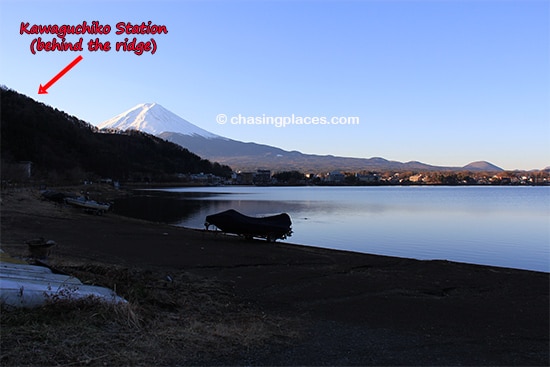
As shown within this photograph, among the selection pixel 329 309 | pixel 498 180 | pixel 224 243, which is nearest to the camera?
pixel 329 309

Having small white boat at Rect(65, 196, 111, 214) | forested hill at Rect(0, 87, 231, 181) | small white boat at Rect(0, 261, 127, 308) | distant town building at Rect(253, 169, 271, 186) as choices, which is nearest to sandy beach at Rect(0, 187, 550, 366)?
small white boat at Rect(0, 261, 127, 308)

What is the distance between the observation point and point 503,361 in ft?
15.2

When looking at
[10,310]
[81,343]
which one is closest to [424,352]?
[81,343]

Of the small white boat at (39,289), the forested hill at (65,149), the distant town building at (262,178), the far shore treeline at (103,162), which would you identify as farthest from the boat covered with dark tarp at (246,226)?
the distant town building at (262,178)

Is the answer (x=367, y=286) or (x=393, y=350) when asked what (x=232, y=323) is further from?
(x=367, y=286)

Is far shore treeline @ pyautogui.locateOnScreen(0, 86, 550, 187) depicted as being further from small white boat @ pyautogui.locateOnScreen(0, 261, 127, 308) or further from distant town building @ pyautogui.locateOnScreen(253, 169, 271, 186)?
small white boat @ pyautogui.locateOnScreen(0, 261, 127, 308)

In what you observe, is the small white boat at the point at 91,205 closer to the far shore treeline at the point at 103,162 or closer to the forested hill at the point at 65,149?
the far shore treeline at the point at 103,162

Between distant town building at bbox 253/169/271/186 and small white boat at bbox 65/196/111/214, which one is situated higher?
distant town building at bbox 253/169/271/186

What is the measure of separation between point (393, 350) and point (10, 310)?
403 cm

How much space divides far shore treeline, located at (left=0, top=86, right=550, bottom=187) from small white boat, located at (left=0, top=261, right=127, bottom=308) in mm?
40966

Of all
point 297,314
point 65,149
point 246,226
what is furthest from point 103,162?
point 297,314

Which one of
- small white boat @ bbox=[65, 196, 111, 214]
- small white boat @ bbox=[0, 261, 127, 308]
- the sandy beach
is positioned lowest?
small white boat @ bbox=[65, 196, 111, 214]

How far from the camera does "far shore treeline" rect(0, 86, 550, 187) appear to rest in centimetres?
7481

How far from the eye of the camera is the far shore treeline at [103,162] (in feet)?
245
